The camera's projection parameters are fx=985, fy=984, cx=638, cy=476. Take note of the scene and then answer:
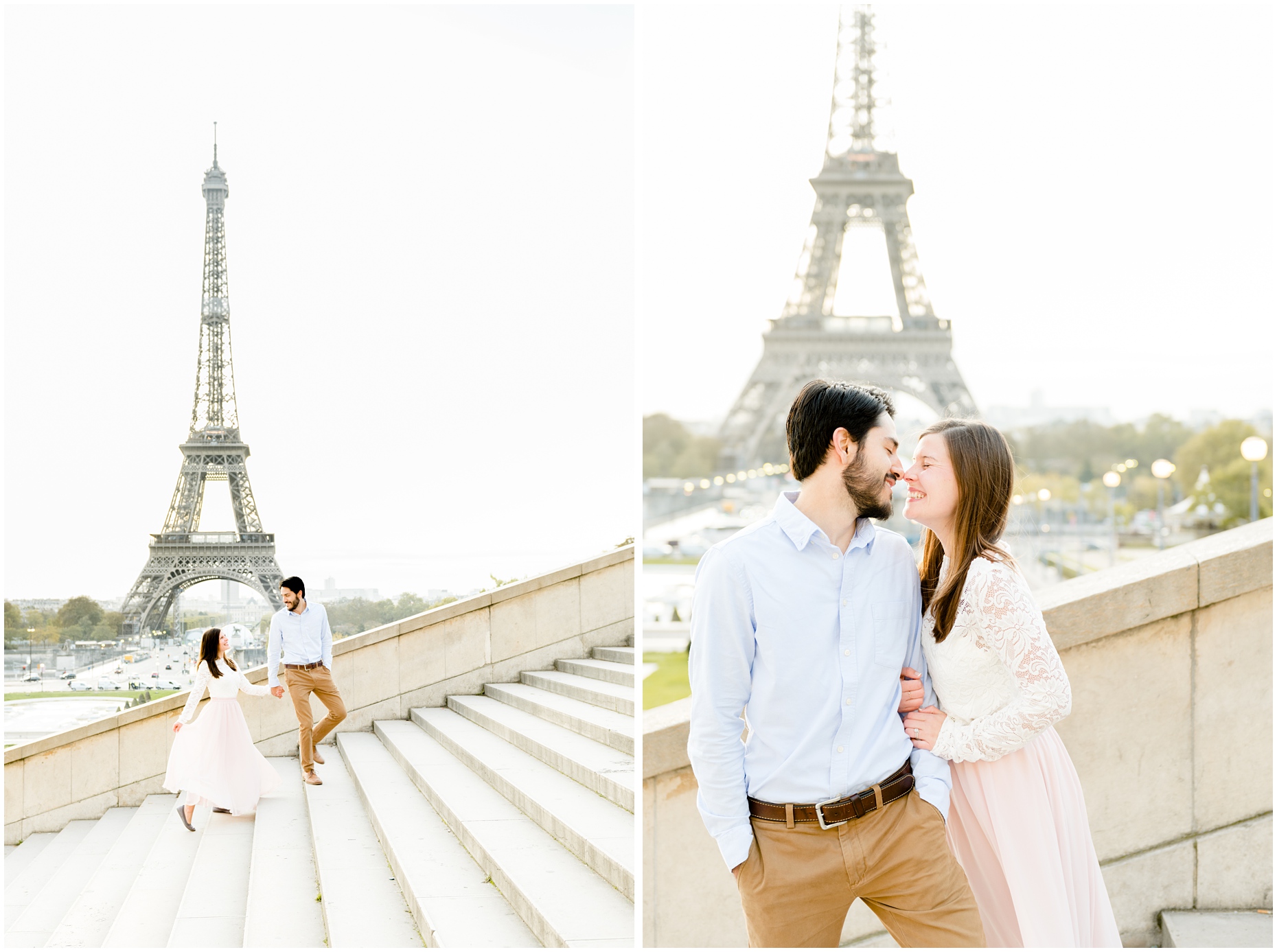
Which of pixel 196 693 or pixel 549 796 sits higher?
pixel 196 693

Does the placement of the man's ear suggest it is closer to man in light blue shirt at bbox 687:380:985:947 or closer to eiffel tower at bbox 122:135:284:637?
man in light blue shirt at bbox 687:380:985:947

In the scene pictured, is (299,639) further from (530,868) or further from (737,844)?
(737,844)

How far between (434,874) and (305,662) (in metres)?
2.73

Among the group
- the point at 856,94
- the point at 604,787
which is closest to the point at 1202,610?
the point at 604,787

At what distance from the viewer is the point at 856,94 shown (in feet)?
121

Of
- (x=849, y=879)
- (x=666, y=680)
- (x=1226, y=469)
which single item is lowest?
(x=666, y=680)

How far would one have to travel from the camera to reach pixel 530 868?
12.6 ft

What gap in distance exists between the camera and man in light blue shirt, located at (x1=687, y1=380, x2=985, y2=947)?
6.95ft

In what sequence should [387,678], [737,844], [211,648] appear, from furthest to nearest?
[387,678] < [211,648] < [737,844]

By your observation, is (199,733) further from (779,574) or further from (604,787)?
(779,574)

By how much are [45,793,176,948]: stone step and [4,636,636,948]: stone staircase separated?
13 mm

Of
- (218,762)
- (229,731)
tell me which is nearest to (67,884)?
(218,762)

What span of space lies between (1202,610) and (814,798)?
→ 68.1 inches

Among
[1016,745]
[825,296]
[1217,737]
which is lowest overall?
[1217,737]
